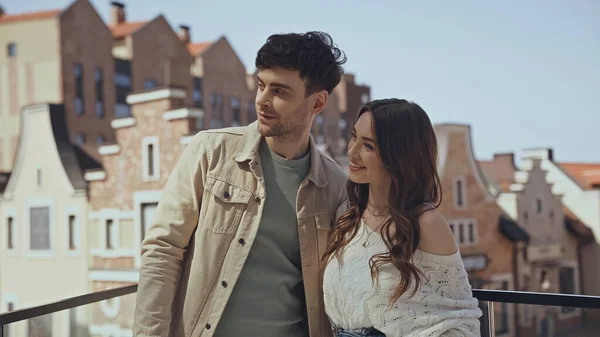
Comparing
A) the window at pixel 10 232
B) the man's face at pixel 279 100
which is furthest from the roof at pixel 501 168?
the man's face at pixel 279 100

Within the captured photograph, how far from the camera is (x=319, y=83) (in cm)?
163

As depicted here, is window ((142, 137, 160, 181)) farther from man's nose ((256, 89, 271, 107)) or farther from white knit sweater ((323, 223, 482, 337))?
white knit sweater ((323, 223, 482, 337))

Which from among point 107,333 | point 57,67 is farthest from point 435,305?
point 57,67

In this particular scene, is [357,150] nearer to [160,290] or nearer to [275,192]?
[275,192]

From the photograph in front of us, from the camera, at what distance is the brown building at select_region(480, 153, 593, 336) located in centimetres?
1628

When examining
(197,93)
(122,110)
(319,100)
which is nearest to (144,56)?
(122,110)

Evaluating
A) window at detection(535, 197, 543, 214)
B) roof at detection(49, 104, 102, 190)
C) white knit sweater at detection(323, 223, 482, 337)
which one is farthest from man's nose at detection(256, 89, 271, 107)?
window at detection(535, 197, 543, 214)

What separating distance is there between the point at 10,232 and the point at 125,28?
4513 millimetres

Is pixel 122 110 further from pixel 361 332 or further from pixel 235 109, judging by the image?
pixel 361 332

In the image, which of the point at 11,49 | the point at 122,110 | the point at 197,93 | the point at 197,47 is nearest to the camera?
the point at 11,49

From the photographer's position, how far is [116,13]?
45.6 feet

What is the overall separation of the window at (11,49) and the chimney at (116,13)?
7.15 ft

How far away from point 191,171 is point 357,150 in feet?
1.26

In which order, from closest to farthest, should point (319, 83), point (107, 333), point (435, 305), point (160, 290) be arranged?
1. point (435, 305)
2. point (160, 290)
3. point (319, 83)
4. point (107, 333)
